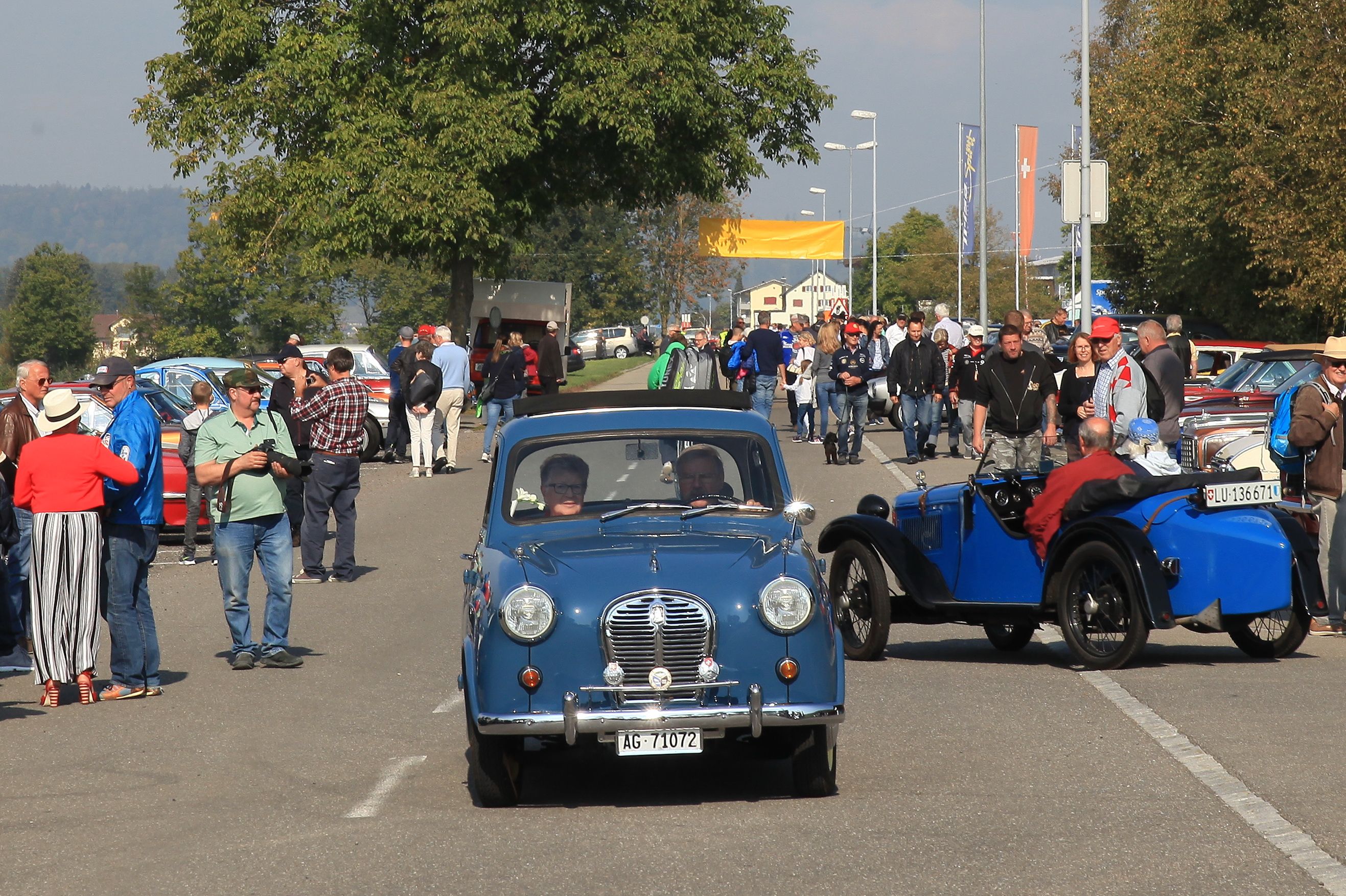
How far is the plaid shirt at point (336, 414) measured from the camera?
14.0 meters

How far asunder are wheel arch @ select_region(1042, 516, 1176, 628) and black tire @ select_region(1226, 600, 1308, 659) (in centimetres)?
87

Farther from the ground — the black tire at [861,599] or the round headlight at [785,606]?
the round headlight at [785,606]

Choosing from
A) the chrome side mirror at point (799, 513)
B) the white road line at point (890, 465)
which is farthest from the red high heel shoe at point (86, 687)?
the white road line at point (890, 465)

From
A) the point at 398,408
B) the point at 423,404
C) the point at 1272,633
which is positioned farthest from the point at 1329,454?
the point at 398,408

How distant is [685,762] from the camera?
7.72 metres

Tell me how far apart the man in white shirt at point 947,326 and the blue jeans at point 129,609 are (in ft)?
56.4

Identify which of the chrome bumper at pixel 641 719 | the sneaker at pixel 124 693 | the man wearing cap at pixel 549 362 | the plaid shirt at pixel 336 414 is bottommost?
the sneaker at pixel 124 693

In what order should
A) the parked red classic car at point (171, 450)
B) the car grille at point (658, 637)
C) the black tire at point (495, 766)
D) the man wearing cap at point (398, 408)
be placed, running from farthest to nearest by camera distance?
1. the man wearing cap at point (398, 408)
2. the parked red classic car at point (171, 450)
3. the black tire at point (495, 766)
4. the car grille at point (658, 637)

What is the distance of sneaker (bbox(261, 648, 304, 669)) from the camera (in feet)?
34.5

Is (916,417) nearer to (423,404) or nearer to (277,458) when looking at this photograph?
(423,404)

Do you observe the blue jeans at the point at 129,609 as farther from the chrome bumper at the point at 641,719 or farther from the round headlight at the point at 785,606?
the round headlight at the point at 785,606

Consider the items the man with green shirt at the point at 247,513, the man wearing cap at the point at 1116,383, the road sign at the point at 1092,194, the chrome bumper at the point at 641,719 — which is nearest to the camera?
the chrome bumper at the point at 641,719

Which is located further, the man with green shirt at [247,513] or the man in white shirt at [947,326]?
the man in white shirt at [947,326]

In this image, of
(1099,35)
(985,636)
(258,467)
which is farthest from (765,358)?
(1099,35)
